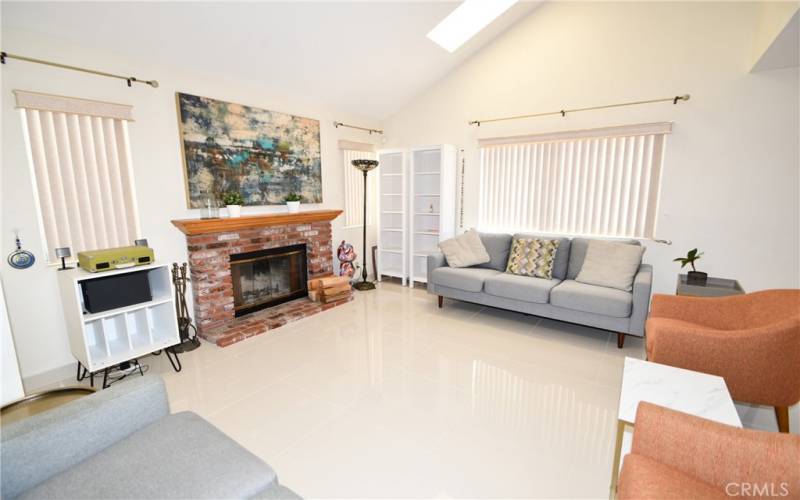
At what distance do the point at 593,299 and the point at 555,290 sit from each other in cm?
34

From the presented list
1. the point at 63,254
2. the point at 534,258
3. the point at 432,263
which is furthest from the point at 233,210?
the point at 534,258

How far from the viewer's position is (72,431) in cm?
131

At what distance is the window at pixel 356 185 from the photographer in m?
5.09

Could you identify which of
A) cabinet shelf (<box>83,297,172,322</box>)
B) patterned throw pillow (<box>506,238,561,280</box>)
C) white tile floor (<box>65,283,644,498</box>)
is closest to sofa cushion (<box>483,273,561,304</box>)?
patterned throw pillow (<box>506,238,561,280</box>)

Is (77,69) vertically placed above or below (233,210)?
above

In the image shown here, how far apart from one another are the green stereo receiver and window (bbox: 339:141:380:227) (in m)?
2.79

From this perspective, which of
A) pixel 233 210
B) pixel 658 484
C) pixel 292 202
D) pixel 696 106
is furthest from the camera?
pixel 292 202

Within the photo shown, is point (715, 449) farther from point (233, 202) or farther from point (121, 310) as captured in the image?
point (233, 202)

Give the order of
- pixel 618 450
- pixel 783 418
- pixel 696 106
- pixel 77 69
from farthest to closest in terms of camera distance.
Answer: pixel 696 106
pixel 77 69
pixel 783 418
pixel 618 450

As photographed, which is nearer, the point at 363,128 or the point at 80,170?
the point at 80,170

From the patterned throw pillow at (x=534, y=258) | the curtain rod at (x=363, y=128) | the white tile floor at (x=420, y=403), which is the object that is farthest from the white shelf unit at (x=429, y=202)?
the white tile floor at (x=420, y=403)

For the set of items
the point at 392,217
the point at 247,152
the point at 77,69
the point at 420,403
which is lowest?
the point at 420,403

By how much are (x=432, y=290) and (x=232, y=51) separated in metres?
3.12

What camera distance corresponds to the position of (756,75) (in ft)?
10.4
